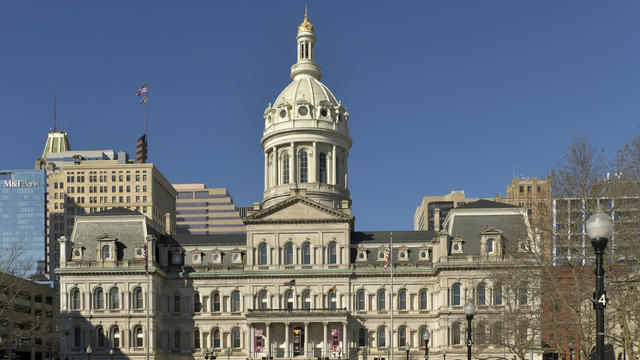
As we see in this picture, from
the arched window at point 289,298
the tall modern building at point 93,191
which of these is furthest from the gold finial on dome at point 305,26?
the tall modern building at point 93,191

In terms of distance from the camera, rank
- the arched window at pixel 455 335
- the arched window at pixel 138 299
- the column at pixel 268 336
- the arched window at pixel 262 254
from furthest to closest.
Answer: the arched window at pixel 262 254 < the arched window at pixel 138 299 < the column at pixel 268 336 < the arched window at pixel 455 335

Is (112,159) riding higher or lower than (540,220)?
higher

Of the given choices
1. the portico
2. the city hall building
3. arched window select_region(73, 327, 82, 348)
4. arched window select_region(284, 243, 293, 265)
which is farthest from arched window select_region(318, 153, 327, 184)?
arched window select_region(73, 327, 82, 348)

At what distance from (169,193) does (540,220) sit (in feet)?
493

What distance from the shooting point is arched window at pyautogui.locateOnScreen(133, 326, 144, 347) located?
307 feet

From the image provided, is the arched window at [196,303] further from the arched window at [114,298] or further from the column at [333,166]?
the column at [333,166]

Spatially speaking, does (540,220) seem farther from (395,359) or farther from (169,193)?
(169,193)

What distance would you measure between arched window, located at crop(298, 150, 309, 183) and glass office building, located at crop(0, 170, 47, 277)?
90.5 meters

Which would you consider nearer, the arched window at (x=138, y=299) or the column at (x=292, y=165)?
the arched window at (x=138, y=299)

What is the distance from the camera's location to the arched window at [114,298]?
94125mm

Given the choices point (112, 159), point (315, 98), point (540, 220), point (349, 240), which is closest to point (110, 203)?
point (112, 159)

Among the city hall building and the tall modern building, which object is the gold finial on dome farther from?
the tall modern building

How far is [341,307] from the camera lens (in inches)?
3750

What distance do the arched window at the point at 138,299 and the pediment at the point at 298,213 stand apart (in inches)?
568
